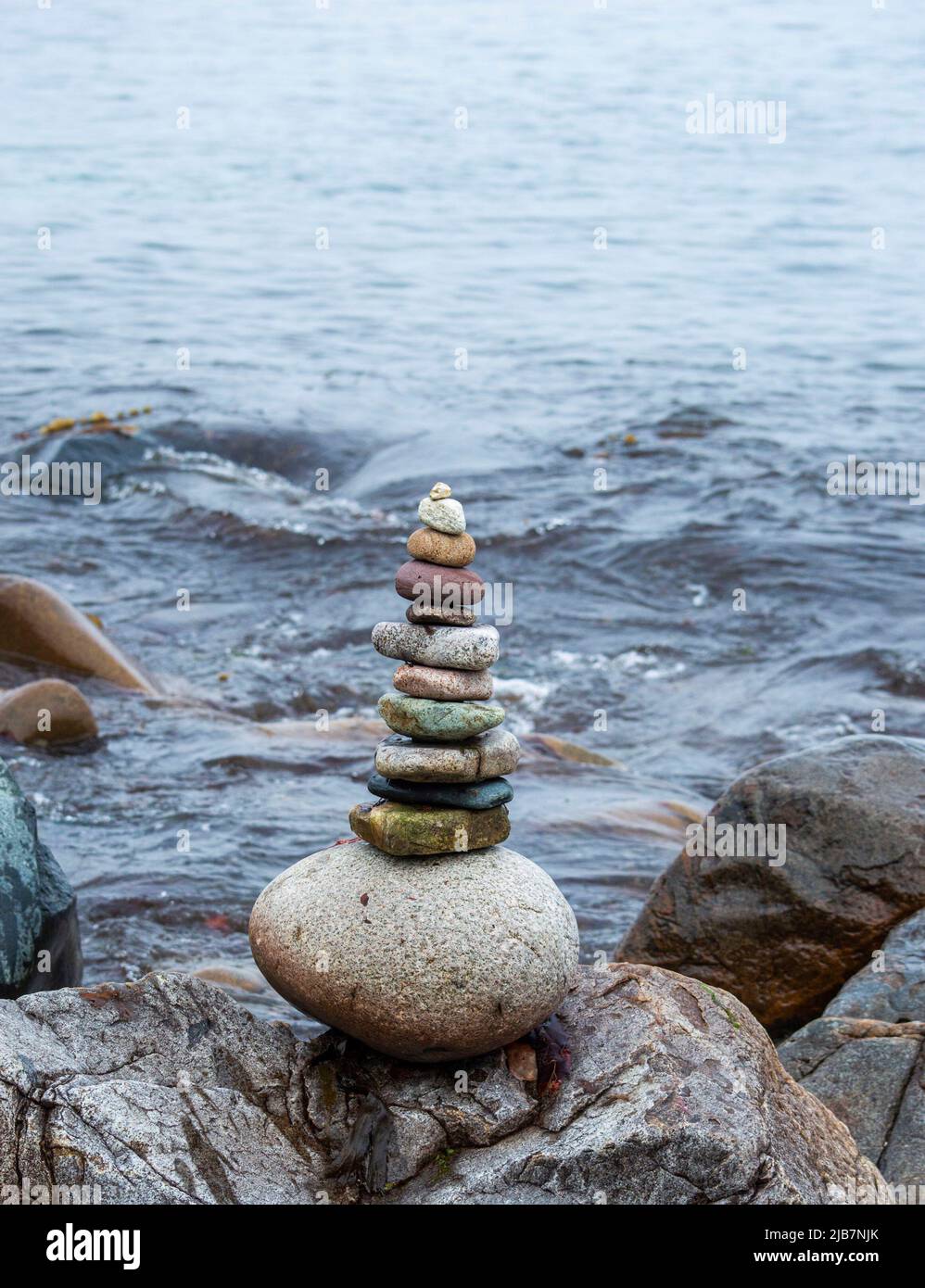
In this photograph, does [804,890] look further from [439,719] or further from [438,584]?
[438,584]

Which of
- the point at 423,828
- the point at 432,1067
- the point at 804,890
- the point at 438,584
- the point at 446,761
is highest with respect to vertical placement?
the point at 438,584

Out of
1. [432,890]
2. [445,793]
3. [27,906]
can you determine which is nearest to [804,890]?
[445,793]

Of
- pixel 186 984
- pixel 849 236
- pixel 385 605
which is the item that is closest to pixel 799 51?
pixel 849 236

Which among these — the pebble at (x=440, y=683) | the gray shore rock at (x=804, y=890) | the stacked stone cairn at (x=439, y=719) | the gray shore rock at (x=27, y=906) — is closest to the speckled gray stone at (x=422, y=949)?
the stacked stone cairn at (x=439, y=719)

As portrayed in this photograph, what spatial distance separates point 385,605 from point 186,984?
9748mm

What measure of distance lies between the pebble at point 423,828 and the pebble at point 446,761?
4.6 inches

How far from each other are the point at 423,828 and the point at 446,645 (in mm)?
642

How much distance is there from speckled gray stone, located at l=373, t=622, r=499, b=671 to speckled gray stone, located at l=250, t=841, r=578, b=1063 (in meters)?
0.68

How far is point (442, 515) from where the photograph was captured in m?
5.52

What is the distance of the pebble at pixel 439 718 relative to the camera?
5.46 m

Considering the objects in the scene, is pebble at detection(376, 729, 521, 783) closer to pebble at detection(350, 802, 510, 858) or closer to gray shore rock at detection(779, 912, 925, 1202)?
pebble at detection(350, 802, 510, 858)

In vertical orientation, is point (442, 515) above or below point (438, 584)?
above

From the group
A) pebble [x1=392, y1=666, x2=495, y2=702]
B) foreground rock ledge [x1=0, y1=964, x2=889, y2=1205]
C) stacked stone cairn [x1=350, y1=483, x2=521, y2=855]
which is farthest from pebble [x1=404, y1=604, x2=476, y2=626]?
foreground rock ledge [x1=0, y1=964, x2=889, y2=1205]

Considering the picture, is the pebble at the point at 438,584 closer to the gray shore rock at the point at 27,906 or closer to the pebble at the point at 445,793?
the pebble at the point at 445,793
